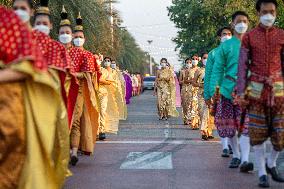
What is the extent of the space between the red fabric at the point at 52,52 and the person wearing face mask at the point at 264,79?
7.02 ft

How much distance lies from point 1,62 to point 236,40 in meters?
5.15

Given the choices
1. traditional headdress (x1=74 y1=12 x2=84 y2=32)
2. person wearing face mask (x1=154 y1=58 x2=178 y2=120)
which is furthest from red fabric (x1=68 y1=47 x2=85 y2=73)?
person wearing face mask (x1=154 y1=58 x2=178 y2=120)

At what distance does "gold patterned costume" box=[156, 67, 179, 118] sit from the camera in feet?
76.2

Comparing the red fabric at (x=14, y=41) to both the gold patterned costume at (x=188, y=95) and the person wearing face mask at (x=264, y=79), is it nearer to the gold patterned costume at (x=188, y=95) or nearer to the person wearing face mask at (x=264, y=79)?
the person wearing face mask at (x=264, y=79)

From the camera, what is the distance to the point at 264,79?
7.91 metres

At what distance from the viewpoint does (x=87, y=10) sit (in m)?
29.4

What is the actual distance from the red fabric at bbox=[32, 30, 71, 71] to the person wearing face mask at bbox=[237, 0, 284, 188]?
2.14m

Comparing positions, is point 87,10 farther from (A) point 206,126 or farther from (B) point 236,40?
(B) point 236,40

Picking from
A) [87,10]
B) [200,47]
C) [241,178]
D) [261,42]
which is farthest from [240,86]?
[200,47]

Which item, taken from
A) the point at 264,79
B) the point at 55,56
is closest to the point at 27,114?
the point at 55,56

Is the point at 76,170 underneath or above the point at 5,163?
underneath

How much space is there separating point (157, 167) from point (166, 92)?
1347cm

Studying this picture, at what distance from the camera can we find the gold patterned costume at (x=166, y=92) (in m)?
23.2

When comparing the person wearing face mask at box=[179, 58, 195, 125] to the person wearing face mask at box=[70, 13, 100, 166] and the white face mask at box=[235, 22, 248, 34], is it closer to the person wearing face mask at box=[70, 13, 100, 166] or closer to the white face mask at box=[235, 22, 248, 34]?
the person wearing face mask at box=[70, 13, 100, 166]
